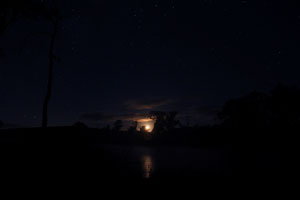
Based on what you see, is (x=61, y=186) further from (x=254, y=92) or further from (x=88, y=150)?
(x=254, y=92)

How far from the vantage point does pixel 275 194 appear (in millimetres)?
6445

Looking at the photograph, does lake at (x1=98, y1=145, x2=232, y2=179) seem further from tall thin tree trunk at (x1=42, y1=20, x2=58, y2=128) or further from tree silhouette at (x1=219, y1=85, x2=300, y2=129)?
tree silhouette at (x1=219, y1=85, x2=300, y2=129)

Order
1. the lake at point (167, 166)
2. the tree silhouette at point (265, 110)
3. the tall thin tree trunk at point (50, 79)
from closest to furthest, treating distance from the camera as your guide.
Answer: the lake at point (167, 166) → the tall thin tree trunk at point (50, 79) → the tree silhouette at point (265, 110)

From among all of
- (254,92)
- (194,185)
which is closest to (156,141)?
(254,92)

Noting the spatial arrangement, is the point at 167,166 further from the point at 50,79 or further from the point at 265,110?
the point at 265,110

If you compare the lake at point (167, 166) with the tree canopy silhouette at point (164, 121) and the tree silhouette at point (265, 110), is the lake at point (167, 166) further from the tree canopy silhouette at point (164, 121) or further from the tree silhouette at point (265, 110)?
the tree canopy silhouette at point (164, 121)

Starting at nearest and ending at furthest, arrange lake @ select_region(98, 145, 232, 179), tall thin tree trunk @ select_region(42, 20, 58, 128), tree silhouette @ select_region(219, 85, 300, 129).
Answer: lake @ select_region(98, 145, 232, 179) < tall thin tree trunk @ select_region(42, 20, 58, 128) < tree silhouette @ select_region(219, 85, 300, 129)

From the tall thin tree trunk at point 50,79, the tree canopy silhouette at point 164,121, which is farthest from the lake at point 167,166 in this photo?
the tree canopy silhouette at point 164,121

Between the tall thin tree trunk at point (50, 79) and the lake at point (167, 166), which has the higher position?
the tall thin tree trunk at point (50, 79)

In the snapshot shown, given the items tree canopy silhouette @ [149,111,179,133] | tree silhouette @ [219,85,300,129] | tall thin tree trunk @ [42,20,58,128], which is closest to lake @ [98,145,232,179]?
tall thin tree trunk @ [42,20,58,128]

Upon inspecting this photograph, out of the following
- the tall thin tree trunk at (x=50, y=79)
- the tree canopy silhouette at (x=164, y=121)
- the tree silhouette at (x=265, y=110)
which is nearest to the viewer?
the tall thin tree trunk at (x=50, y=79)

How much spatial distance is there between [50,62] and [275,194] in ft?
60.0

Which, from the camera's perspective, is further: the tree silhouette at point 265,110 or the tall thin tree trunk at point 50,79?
the tree silhouette at point 265,110

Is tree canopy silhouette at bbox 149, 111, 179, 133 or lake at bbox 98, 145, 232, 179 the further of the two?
tree canopy silhouette at bbox 149, 111, 179, 133
